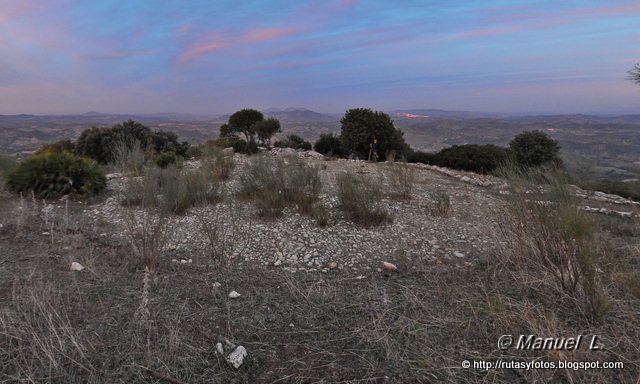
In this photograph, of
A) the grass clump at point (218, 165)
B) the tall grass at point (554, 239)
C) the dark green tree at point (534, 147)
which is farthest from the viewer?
the dark green tree at point (534, 147)

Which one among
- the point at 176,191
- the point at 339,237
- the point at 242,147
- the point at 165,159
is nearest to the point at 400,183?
the point at 339,237

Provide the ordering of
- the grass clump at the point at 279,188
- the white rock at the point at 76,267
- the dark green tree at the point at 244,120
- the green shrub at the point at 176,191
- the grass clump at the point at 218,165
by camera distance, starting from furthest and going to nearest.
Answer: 1. the dark green tree at the point at 244,120
2. the grass clump at the point at 218,165
3. the grass clump at the point at 279,188
4. the green shrub at the point at 176,191
5. the white rock at the point at 76,267

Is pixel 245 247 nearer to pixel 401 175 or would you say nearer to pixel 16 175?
pixel 401 175

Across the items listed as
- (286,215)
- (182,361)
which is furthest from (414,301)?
(286,215)

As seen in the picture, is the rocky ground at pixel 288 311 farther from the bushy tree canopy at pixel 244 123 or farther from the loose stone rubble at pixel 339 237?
the bushy tree canopy at pixel 244 123

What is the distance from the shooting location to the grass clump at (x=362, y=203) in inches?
195

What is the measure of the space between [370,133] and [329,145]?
313 cm

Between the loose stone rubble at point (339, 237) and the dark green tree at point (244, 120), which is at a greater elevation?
the dark green tree at point (244, 120)

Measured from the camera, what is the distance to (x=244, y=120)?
75.2 feet

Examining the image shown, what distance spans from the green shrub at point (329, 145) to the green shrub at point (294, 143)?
0.54 meters

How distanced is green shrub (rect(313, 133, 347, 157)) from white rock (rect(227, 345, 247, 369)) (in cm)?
1586

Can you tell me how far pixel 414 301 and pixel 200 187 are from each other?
423 centimetres

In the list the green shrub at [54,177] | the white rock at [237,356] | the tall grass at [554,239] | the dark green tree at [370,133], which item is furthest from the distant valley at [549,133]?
the green shrub at [54,177]

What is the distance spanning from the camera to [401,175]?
6594 mm
